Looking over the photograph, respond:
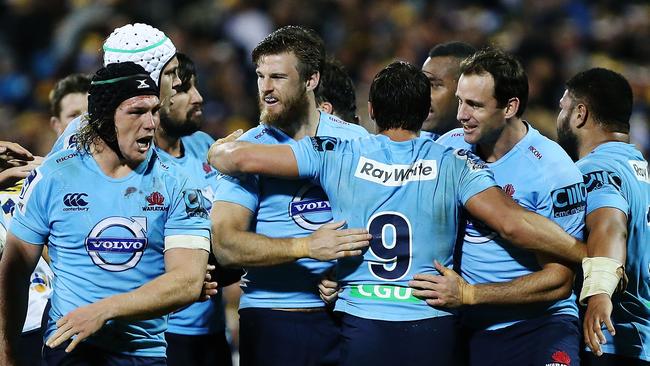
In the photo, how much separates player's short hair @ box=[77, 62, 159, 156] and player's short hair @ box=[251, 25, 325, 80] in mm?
1148

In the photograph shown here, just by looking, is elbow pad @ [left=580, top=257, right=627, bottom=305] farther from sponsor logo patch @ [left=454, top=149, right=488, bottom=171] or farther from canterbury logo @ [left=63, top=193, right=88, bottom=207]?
canterbury logo @ [left=63, top=193, right=88, bottom=207]

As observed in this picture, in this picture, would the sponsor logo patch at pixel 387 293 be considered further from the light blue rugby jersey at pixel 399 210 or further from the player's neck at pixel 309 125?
the player's neck at pixel 309 125

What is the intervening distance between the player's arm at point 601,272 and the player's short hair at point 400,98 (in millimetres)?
1188

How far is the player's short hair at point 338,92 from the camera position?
7465 millimetres

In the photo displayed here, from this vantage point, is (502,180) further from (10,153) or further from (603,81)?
(10,153)

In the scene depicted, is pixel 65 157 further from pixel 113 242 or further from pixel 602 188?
pixel 602 188

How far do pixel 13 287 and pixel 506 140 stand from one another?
290 cm

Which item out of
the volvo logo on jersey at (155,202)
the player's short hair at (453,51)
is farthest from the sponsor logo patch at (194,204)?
the player's short hair at (453,51)

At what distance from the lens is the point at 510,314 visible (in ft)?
18.8

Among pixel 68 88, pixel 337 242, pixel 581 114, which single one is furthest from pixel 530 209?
pixel 68 88

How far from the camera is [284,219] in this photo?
19.0ft

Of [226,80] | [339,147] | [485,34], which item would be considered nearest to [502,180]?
[339,147]

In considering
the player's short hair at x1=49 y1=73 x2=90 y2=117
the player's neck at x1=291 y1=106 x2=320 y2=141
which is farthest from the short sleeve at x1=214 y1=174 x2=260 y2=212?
the player's short hair at x1=49 y1=73 x2=90 y2=117

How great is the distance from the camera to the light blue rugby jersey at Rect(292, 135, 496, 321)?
5.29m
